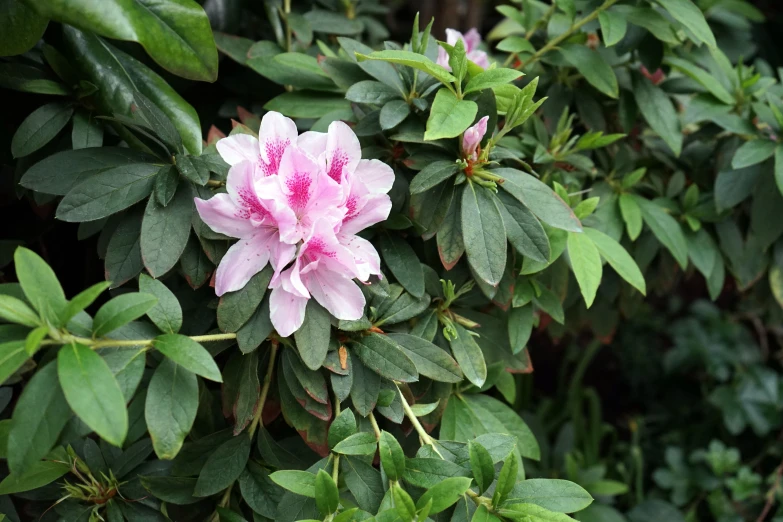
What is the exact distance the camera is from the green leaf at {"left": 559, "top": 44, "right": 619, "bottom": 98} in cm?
103

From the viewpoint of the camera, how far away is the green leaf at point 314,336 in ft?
2.33

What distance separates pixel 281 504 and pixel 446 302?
0.32 metres

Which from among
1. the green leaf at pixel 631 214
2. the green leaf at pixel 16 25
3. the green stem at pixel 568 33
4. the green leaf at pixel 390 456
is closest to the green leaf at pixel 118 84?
the green leaf at pixel 16 25

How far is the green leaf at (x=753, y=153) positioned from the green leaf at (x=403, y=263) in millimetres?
569

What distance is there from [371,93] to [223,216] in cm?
27

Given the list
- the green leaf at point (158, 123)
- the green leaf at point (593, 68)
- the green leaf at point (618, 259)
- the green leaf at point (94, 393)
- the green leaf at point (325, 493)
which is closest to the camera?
the green leaf at point (94, 393)

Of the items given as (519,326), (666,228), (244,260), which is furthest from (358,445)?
(666,228)

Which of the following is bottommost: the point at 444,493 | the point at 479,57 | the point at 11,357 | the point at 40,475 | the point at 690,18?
the point at 40,475

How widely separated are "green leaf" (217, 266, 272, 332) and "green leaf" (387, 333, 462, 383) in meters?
0.17

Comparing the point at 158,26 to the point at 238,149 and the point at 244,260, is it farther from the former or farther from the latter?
the point at 244,260

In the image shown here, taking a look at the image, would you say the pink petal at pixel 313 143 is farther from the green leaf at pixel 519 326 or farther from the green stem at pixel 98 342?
the green leaf at pixel 519 326

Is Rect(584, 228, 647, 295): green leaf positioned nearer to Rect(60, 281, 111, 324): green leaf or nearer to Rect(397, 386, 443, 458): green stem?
Rect(397, 386, 443, 458): green stem

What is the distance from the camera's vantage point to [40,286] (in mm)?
618

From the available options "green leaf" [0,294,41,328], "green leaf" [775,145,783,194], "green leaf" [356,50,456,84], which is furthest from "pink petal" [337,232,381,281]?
"green leaf" [775,145,783,194]
